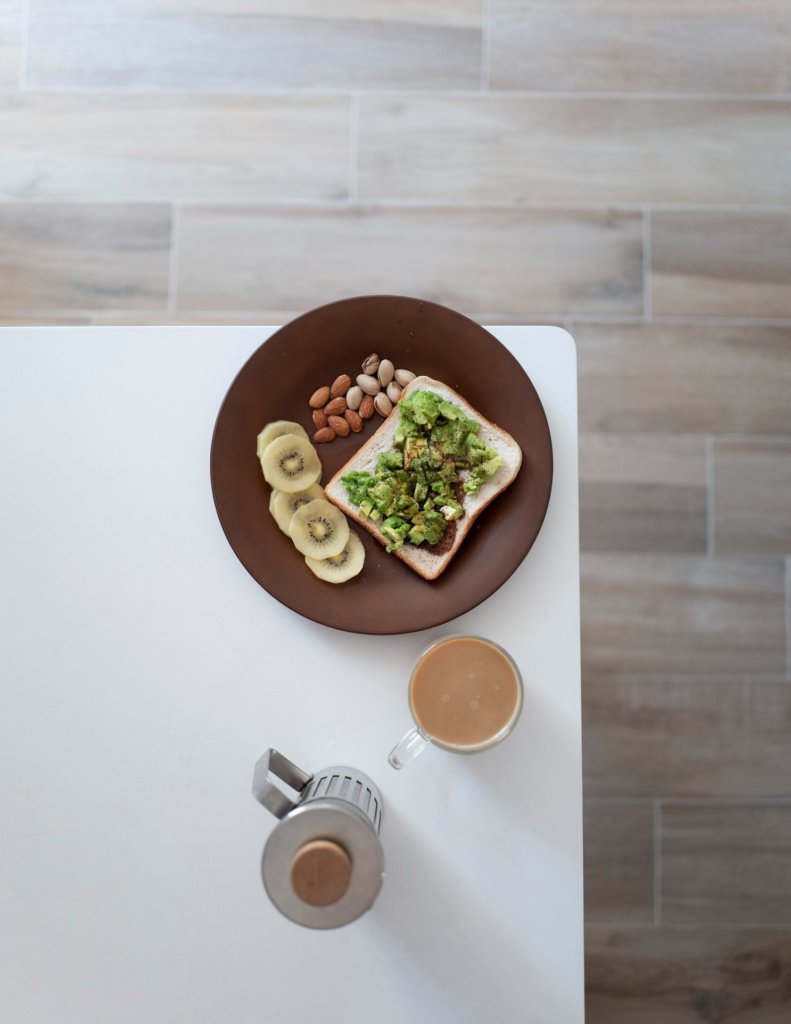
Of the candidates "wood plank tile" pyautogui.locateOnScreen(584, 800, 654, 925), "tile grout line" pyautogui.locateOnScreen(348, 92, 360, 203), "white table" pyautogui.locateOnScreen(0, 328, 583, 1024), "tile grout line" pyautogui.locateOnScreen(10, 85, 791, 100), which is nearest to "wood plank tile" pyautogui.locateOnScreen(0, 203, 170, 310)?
"tile grout line" pyautogui.locateOnScreen(10, 85, 791, 100)

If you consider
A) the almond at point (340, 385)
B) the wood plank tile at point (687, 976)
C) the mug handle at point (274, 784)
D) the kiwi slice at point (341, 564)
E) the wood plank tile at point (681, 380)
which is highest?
the wood plank tile at point (681, 380)

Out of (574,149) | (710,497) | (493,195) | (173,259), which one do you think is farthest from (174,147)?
(710,497)

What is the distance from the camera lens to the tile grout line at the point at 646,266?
5.59 ft

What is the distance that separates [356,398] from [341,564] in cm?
21

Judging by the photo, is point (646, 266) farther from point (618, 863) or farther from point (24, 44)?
point (24, 44)

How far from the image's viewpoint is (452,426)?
104 centimetres

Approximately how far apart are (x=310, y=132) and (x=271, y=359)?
0.91m

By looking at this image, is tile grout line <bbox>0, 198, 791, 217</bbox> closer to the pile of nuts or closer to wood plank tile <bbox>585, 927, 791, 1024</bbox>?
the pile of nuts

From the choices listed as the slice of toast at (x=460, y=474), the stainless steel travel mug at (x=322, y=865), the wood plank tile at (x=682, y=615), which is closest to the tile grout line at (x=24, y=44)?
the slice of toast at (x=460, y=474)

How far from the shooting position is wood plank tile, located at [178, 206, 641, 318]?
66.8 inches

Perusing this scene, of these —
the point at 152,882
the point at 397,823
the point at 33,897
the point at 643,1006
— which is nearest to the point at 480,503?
the point at 397,823

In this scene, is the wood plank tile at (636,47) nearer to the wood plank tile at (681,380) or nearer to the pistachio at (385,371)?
the wood plank tile at (681,380)

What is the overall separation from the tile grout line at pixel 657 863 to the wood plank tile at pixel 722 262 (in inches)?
39.4

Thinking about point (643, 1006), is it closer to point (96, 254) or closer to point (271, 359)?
point (271, 359)
